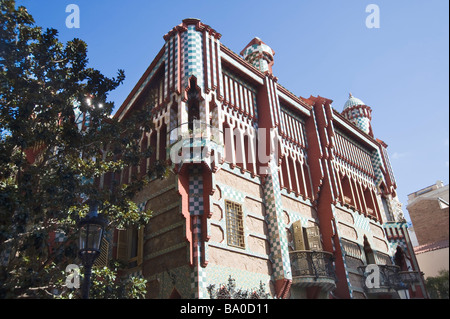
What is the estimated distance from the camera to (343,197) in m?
18.1

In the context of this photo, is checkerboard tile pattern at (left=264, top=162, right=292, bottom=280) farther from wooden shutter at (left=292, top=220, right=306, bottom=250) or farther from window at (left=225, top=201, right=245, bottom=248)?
window at (left=225, top=201, right=245, bottom=248)


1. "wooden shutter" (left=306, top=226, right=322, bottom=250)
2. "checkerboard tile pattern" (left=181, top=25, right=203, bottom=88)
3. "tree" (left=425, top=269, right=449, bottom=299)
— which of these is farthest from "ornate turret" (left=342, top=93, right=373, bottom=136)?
"checkerboard tile pattern" (left=181, top=25, right=203, bottom=88)

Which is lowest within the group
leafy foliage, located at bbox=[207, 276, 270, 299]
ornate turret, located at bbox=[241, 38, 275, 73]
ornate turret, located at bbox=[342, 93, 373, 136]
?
leafy foliage, located at bbox=[207, 276, 270, 299]

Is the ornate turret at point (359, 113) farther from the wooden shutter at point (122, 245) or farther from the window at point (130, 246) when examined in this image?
the wooden shutter at point (122, 245)

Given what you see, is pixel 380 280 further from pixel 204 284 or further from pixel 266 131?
pixel 204 284

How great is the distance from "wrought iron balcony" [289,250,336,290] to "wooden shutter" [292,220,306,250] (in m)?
0.46

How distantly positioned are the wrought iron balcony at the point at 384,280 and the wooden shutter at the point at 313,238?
3.70 meters

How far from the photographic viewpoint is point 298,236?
14727mm

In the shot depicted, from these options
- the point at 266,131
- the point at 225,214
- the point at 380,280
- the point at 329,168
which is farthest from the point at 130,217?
the point at 380,280

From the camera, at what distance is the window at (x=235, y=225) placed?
12667 millimetres

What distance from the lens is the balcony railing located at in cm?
1384

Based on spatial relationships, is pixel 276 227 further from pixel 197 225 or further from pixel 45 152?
pixel 45 152

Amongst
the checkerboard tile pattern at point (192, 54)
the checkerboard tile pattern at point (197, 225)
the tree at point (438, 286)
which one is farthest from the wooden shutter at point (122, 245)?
the tree at point (438, 286)

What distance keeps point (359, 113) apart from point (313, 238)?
12.6 metres
